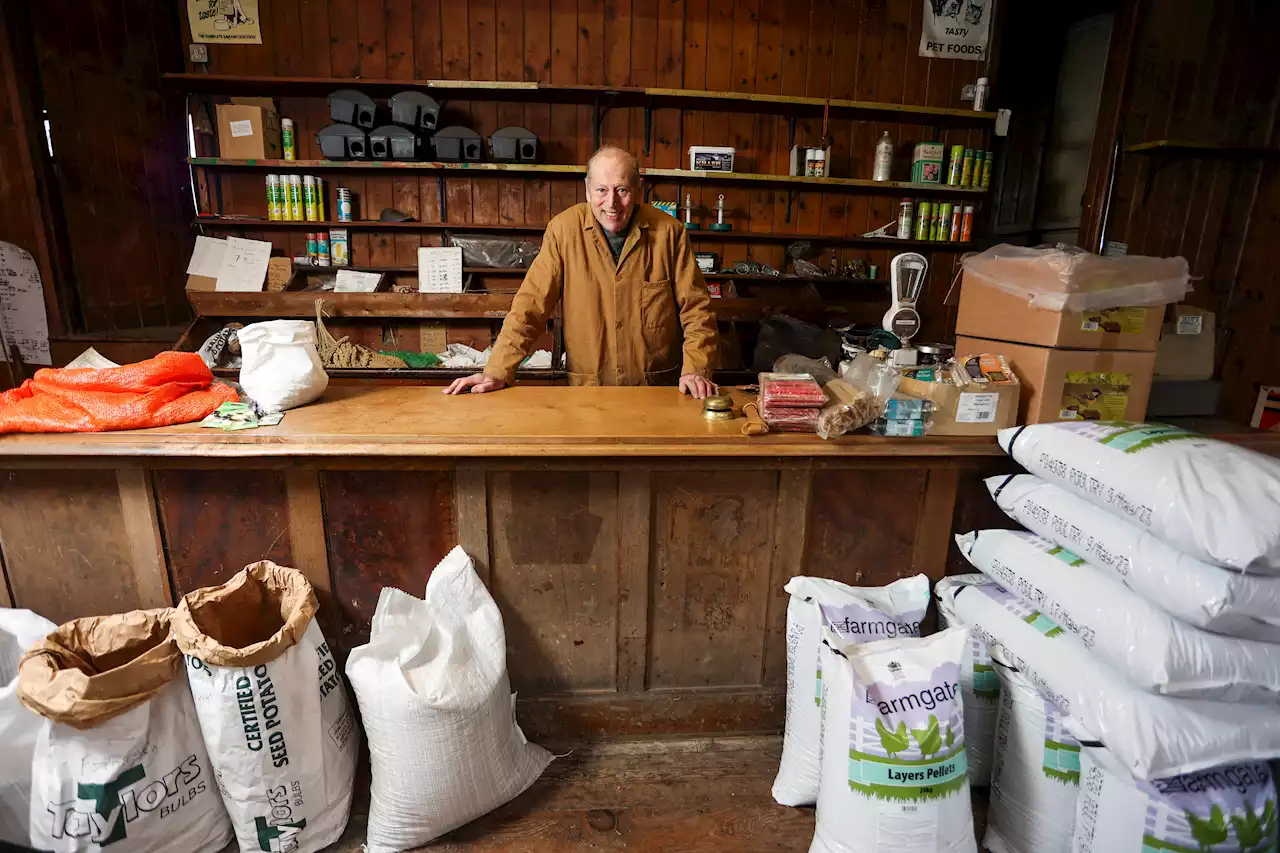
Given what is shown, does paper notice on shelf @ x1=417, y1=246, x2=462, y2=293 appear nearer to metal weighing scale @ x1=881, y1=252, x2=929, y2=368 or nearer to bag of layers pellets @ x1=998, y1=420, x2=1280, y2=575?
metal weighing scale @ x1=881, y1=252, x2=929, y2=368

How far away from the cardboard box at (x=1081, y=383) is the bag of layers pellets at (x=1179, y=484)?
0.12 m

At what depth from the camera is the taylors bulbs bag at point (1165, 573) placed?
1.07 meters

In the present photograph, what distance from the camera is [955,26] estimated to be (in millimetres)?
3725

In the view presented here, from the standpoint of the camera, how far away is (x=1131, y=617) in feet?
3.83

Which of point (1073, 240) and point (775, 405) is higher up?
point (1073, 240)

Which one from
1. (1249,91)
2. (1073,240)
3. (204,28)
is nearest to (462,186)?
(204,28)

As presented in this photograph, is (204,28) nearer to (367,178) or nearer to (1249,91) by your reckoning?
(367,178)

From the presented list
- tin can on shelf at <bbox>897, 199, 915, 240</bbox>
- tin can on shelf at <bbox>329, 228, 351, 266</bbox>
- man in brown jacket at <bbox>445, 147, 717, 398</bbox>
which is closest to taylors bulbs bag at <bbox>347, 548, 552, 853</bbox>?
man in brown jacket at <bbox>445, 147, 717, 398</bbox>

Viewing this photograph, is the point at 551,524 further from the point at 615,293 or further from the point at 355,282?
the point at 355,282

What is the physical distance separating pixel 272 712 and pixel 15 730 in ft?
1.53

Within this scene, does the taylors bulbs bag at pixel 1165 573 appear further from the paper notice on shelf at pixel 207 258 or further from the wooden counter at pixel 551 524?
the paper notice on shelf at pixel 207 258

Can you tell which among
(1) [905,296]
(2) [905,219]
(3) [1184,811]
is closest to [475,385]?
(1) [905,296]

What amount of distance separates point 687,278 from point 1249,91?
3.20 meters

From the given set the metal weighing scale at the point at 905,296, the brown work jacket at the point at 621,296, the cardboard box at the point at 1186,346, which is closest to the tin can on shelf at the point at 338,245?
the brown work jacket at the point at 621,296
